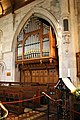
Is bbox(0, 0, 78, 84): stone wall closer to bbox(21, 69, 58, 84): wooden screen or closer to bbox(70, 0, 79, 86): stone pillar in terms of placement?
bbox(70, 0, 79, 86): stone pillar

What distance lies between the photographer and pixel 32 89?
24.6 feet

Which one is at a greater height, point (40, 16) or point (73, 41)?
point (40, 16)

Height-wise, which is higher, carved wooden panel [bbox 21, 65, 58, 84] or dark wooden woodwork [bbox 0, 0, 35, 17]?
dark wooden woodwork [bbox 0, 0, 35, 17]

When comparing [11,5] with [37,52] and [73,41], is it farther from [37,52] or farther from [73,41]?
[73,41]

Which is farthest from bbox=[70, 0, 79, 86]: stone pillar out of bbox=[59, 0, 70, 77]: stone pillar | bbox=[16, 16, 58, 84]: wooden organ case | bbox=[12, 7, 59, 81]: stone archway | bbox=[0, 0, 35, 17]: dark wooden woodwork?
bbox=[0, 0, 35, 17]: dark wooden woodwork

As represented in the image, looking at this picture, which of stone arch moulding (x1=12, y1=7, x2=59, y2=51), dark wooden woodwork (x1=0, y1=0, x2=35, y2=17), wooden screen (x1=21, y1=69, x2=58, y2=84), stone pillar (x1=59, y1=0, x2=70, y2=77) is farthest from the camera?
dark wooden woodwork (x1=0, y1=0, x2=35, y2=17)

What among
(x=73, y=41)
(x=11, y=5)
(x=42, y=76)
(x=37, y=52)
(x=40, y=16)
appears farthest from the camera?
(x=11, y=5)

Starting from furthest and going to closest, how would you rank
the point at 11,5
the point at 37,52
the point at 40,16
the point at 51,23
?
the point at 11,5 → the point at 40,16 → the point at 37,52 → the point at 51,23

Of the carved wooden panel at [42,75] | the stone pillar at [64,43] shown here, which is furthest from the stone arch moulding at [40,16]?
the carved wooden panel at [42,75]

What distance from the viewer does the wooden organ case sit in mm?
10195

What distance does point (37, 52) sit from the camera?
35.0 ft

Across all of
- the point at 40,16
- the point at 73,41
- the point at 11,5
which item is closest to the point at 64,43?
the point at 73,41

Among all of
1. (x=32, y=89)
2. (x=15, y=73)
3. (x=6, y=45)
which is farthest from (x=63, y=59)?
(x=6, y=45)

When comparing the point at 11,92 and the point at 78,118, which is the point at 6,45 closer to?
the point at 11,92
